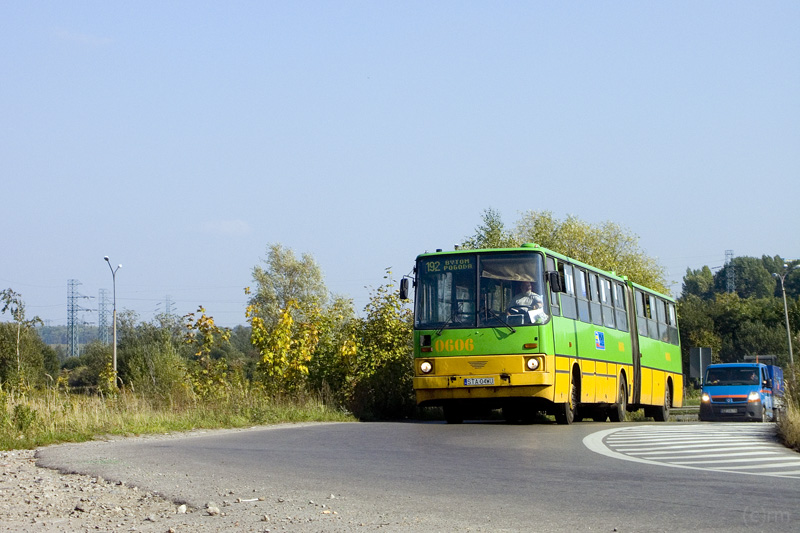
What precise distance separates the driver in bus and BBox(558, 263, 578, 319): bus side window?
3.71 ft

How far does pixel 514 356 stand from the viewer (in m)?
19.1

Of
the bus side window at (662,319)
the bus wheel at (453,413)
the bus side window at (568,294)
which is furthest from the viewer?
the bus side window at (662,319)

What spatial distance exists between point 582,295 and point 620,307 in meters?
3.98

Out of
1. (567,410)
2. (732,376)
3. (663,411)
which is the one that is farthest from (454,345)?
(732,376)

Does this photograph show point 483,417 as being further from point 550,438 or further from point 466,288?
point 550,438

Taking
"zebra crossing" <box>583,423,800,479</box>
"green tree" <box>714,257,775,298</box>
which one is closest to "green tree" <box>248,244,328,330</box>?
"zebra crossing" <box>583,423,800,479</box>

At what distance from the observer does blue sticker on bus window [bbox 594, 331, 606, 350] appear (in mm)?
22806

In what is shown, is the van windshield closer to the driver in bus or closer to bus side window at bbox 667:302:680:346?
bus side window at bbox 667:302:680:346

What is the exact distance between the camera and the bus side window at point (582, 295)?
21.9 m

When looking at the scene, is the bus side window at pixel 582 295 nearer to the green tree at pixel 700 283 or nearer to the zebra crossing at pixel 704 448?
the zebra crossing at pixel 704 448

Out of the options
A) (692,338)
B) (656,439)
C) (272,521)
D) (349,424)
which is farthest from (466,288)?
(692,338)

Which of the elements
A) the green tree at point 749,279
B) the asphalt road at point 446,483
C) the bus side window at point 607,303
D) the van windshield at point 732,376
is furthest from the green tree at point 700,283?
the asphalt road at point 446,483

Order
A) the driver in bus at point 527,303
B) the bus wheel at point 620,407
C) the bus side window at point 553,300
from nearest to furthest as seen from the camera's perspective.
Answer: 1. the driver in bus at point 527,303
2. the bus side window at point 553,300
3. the bus wheel at point 620,407

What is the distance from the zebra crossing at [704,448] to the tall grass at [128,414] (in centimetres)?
670
